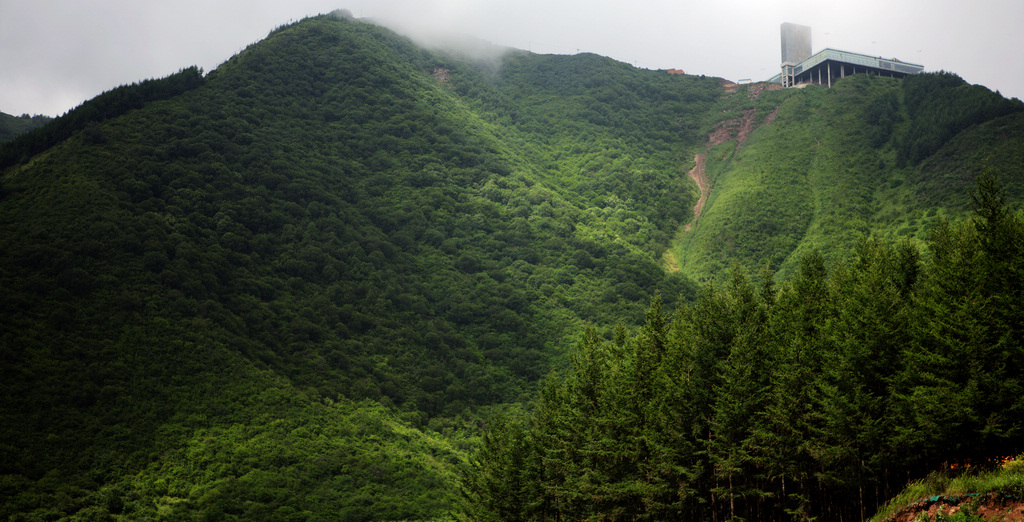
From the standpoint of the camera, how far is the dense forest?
3775 cm

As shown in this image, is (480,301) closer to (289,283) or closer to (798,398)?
(289,283)

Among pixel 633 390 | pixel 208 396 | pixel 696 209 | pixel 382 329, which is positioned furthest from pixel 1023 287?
pixel 696 209

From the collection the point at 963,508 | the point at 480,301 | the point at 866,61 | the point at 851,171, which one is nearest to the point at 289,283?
the point at 480,301

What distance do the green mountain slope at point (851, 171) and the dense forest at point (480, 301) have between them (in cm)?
71

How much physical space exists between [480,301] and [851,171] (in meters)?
73.0

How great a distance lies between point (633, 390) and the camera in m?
45.0

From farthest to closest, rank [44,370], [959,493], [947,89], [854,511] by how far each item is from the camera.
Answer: [947,89] < [44,370] < [854,511] < [959,493]

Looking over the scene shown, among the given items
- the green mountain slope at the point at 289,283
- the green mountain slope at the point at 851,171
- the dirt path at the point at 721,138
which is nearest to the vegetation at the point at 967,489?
the green mountain slope at the point at 289,283

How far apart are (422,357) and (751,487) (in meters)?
82.9

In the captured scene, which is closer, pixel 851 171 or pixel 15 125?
pixel 851 171

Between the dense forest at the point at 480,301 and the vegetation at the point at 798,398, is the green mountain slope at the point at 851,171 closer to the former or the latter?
the dense forest at the point at 480,301

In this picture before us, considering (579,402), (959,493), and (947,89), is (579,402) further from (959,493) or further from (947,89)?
(947,89)

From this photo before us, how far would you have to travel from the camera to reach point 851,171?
465ft

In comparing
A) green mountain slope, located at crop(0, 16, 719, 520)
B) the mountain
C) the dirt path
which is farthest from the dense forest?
the mountain
